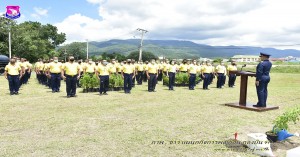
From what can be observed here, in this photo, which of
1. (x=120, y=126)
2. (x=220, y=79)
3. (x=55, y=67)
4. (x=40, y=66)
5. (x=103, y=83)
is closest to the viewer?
(x=120, y=126)

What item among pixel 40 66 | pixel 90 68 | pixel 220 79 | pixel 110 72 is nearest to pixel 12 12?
pixel 40 66

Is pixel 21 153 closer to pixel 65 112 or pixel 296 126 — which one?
pixel 65 112

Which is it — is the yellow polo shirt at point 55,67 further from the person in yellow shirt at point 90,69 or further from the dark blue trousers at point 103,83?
the dark blue trousers at point 103,83

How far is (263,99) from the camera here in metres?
10.7

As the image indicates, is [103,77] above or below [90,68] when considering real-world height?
below

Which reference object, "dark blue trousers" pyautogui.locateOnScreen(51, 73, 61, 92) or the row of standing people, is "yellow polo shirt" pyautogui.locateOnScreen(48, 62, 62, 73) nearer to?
the row of standing people

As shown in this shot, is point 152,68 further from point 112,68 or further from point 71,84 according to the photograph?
point 71,84

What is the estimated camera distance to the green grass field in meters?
6.00

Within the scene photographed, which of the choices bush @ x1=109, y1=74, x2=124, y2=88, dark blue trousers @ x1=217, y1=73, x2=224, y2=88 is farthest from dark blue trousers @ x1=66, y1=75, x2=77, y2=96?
dark blue trousers @ x1=217, y1=73, x2=224, y2=88

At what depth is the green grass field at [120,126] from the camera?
19.7 feet

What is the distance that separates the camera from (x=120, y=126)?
793cm

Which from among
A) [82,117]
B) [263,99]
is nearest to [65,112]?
[82,117]

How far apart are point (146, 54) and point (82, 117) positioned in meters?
125

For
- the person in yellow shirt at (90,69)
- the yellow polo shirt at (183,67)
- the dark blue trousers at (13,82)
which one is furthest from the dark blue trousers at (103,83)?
the yellow polo shirt at (183,67)
